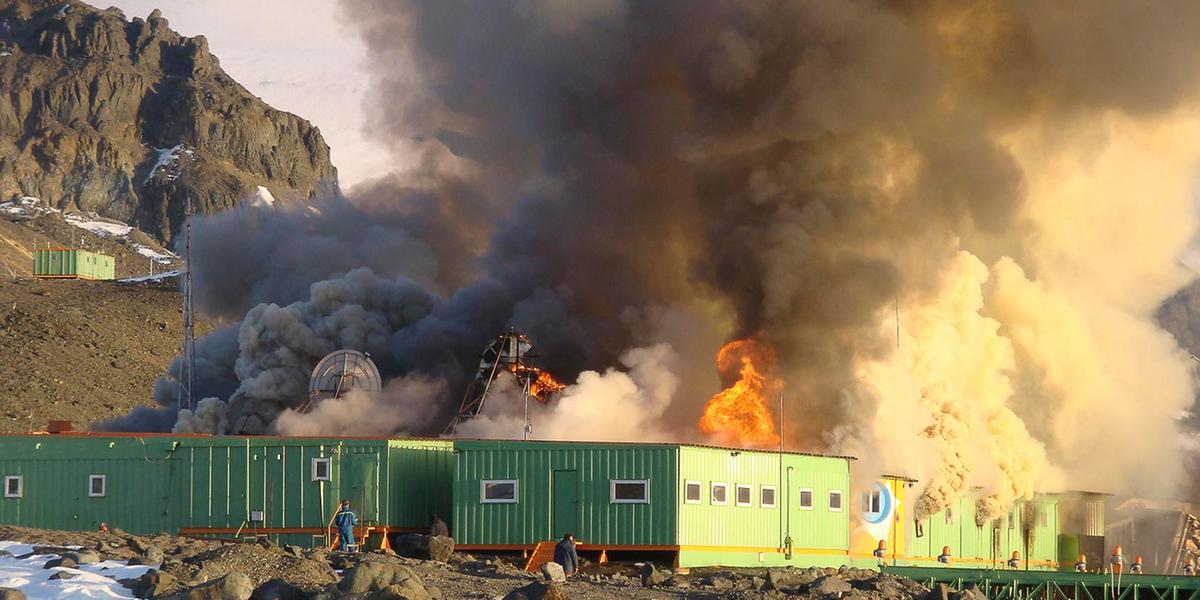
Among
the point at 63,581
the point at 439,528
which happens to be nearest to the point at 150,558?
the point at 63,581

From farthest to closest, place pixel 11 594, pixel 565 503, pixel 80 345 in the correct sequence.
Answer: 1. pixel 80 345
2. pixel 565 503
3. pixel 11 594

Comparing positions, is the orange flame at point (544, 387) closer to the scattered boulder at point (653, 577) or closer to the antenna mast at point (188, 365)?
the antenna mast at point (188, 365)

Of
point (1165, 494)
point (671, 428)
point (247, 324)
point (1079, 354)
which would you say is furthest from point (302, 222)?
point (1165, 494)

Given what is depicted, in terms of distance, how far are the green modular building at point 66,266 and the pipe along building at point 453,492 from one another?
98.5 meters

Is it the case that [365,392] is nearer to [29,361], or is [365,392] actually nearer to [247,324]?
[247,324]

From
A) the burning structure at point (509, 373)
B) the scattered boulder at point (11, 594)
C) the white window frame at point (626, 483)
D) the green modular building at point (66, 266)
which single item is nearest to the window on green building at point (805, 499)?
the white window frame at point (626, 483)

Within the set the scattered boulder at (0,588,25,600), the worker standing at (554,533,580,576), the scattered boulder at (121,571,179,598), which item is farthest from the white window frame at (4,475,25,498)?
the scattered boulder at (0,588,25,600)

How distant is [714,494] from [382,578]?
19680mm

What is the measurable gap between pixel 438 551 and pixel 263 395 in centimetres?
3169

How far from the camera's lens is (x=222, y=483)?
53.2 metres

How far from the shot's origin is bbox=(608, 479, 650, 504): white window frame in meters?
50.7

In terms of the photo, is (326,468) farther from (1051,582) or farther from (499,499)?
(1051,582)

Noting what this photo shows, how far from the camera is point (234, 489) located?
174 ft

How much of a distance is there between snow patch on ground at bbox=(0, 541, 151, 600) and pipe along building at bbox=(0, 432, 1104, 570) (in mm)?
14032
